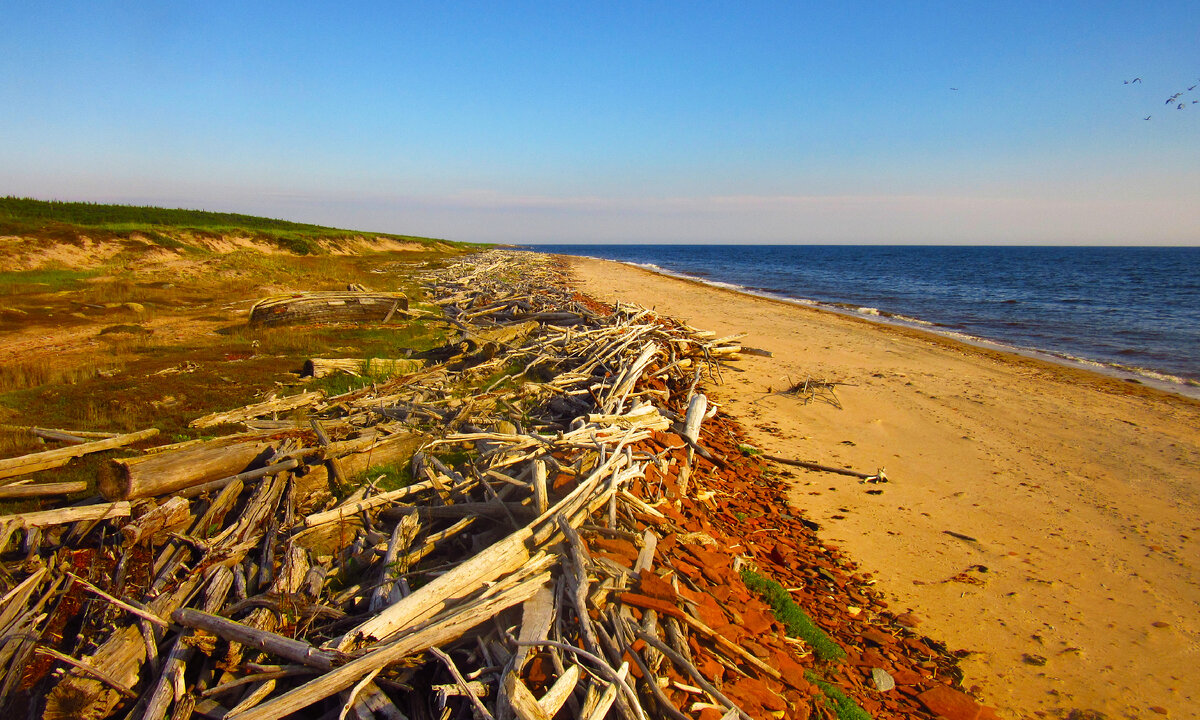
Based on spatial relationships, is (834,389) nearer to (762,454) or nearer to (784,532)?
(762,454)

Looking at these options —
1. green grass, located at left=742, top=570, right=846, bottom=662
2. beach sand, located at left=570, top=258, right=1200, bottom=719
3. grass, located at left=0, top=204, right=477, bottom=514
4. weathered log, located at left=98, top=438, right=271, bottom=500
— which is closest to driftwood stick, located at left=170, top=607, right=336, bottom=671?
weathered log, located at left=98, top=438, right=271, bottom=500

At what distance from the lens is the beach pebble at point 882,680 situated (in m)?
3.77

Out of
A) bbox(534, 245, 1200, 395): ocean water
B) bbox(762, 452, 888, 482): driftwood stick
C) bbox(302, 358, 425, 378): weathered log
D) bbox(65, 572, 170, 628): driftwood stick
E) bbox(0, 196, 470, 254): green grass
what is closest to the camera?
bbox(65, 572, 170, 628): driftwood stick

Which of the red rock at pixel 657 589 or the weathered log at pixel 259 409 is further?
the weathered log at pixel 259 409

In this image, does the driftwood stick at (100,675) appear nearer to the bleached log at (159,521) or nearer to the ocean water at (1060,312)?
the bleached log at (159,521)

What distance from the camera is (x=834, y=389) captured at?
1095cm

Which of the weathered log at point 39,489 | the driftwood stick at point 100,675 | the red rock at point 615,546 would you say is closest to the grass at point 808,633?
the red rock at point 615,546

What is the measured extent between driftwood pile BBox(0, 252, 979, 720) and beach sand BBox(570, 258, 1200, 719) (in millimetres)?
708

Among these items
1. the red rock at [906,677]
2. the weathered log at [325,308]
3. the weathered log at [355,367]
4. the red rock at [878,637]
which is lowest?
the red rock at [906,677]

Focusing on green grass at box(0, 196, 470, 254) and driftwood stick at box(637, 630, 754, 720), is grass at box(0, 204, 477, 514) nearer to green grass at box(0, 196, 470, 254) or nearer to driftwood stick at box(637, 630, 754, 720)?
driftwood stick at box(637, 630, 754, 720)

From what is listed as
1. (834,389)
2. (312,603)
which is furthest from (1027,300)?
(312,603)

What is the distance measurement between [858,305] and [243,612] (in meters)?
29.9

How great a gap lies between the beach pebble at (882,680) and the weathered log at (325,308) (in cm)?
1351

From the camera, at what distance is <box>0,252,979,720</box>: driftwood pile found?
277 cm
